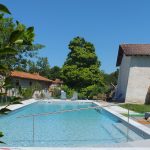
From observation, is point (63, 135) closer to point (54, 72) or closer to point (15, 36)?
point (15, 36)

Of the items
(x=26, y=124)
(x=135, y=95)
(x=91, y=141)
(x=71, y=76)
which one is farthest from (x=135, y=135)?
(x=71, y=76)

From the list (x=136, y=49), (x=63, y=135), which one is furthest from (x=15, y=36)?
(x=136, y=49)

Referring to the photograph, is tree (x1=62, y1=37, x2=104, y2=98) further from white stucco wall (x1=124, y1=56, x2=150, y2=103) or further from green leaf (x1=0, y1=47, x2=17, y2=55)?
green leaf (x1=0, y1=47, x2=17, y2=55)

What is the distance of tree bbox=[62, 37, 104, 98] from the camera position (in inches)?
1630

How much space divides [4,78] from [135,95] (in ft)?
95.9

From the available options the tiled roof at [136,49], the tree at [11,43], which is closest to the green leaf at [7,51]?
the tree at [11,43]

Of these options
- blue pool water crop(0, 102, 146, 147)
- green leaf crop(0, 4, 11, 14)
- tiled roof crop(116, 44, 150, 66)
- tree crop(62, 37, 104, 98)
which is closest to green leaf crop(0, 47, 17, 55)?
green leaf crop(0, 4, 11, 14)

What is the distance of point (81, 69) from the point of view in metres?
41.9

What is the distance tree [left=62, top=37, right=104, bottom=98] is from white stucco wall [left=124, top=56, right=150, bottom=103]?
10.1 metres

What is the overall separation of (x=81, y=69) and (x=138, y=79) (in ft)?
38.9

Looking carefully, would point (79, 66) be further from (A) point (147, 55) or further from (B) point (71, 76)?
(A) point (147, 55)

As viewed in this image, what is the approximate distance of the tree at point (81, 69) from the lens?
41.4 meters

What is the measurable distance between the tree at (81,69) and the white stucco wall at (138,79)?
10.1 metres

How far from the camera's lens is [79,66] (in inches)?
1663
